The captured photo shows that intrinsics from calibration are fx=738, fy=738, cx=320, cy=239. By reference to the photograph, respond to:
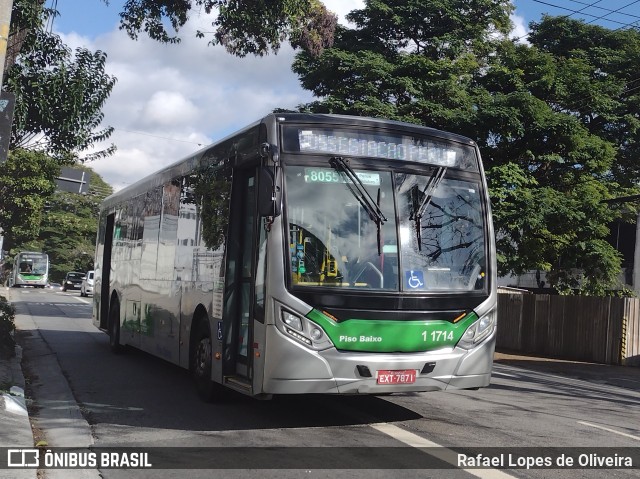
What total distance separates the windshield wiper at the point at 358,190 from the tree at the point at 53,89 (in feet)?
21.9

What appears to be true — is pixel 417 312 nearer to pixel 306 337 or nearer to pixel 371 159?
pixel 306 337

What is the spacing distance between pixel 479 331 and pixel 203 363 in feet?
11.1

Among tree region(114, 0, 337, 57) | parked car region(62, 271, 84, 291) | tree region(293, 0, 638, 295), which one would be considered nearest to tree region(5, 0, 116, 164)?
tree region(114, 0, 337, 57)

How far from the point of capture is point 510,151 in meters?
23.6

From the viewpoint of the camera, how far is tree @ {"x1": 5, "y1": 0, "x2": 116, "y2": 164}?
12.4 metres

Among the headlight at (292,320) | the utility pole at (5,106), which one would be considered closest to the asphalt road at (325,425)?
Answer: the headlight at (292,320)

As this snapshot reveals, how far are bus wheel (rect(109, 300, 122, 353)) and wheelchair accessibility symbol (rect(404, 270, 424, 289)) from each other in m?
8.26

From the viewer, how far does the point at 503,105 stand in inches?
899

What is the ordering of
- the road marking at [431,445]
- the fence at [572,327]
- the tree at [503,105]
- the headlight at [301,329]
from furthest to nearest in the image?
the tree at [503,105]
the fence at [572,327]
the headlight at [301,329]
the road marking at [431,445]

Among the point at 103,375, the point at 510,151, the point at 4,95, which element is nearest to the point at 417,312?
the point at 4,95

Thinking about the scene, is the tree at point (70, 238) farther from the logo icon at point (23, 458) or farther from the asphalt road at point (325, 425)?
the logo icon at point (23, 458)

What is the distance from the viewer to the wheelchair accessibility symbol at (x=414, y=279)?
7.41 m

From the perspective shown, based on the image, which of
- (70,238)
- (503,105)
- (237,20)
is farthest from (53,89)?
(70,238)

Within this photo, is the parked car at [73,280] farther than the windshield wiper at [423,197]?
Yes
